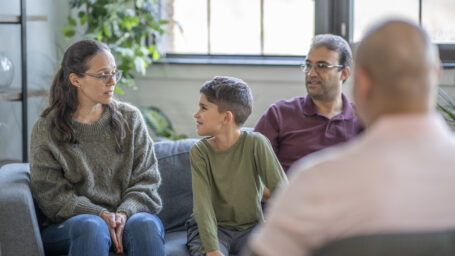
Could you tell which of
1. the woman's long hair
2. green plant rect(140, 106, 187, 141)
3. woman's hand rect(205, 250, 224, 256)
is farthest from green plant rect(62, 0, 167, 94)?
woman's hand rect(205, 250, 224, 256)

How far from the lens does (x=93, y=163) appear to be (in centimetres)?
242

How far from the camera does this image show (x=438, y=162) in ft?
3.04

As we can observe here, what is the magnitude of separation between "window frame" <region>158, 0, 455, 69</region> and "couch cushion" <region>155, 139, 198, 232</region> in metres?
1.19

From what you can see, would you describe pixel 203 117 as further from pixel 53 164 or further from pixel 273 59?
pixel 273 59

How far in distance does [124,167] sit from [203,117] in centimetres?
44

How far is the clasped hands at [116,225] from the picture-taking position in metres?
2.28

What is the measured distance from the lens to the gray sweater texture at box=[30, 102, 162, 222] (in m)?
2.34

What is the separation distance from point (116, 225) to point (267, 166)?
0.60 meters

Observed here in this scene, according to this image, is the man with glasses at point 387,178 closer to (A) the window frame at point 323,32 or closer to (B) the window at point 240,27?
(A) the window frame at point 323,32

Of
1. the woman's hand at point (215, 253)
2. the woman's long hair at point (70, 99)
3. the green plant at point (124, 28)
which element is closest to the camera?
the woman's hand at point (215, 253)

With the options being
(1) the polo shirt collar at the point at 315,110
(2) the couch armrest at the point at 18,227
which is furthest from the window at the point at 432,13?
(2) the couch armrest at the point at 18,227

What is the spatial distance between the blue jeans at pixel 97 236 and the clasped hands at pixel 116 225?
18mm

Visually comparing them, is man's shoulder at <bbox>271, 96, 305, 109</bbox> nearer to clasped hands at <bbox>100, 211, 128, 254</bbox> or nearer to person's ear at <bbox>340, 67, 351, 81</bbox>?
person's ear at <bbox>340, 67, 351, 81</bbox>

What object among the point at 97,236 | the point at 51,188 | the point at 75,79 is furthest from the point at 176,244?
the point at 75,79
